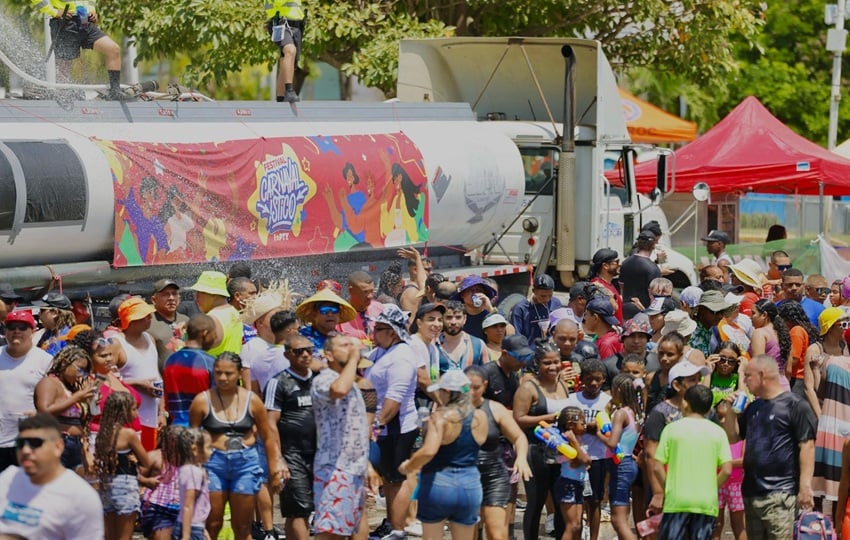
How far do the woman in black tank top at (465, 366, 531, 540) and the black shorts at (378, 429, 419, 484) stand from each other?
0.66 metres

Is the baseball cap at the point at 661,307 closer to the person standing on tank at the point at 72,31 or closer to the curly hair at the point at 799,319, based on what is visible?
the curly hair at the point at 799,319

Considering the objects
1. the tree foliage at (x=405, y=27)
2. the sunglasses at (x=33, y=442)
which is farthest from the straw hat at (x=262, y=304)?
the tree foliage at (x=405, y=27)

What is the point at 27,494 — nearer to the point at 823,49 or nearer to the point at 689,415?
the point at 689,415

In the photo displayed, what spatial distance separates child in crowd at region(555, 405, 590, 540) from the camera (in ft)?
30.4

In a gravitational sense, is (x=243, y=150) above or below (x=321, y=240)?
above

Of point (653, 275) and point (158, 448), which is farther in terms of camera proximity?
point (653, 275)

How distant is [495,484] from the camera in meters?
8.82

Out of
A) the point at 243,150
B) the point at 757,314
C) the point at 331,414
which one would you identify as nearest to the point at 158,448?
the point at 331,414

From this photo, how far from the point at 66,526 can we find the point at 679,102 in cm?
3890

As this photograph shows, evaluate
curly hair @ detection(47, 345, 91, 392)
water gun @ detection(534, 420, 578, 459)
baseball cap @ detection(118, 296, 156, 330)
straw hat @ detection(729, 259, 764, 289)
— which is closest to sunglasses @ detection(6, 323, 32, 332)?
curly hair @ detection(47, 345, 91, 392)

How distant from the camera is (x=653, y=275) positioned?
14.6 metres

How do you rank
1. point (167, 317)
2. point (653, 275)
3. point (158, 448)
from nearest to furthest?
point (158, 448)
point (167, 317)
point (653, 275)

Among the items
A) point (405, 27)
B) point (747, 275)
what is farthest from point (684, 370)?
point (405, 27)

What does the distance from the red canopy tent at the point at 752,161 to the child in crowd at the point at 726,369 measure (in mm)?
11057
